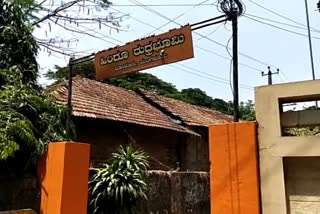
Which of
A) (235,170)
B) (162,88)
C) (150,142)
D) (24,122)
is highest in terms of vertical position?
(162,88)

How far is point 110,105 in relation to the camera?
1301cm

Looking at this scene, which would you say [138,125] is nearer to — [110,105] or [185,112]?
[110,105]

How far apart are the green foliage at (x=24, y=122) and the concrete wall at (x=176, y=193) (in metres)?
2.32

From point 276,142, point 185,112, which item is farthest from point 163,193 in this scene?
point 185,112

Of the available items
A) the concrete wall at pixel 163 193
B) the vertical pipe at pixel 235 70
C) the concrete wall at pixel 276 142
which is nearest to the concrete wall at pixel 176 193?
the concrete wall at pixel 163 193

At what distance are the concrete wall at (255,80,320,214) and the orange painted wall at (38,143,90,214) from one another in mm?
2949

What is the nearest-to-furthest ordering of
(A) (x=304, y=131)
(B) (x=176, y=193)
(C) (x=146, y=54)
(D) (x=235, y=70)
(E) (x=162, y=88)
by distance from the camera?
(A) (x=304, y=131) → (D) (x=235, y=70) → (C) (x=146, y=54) → (B) (x=176, y=193) → (E) (x=162, y=88)

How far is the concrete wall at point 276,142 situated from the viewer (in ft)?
12.0

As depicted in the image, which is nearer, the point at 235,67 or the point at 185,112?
the point at 235,67

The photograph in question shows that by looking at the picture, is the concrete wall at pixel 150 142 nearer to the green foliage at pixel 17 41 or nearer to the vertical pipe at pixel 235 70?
the green foliage at pixel 17 41

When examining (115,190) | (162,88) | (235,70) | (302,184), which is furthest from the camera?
(162,88)

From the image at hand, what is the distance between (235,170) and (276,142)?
0.51 meters

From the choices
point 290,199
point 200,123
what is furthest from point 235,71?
point 200,123

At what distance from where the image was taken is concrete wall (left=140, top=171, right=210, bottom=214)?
26.7ft
